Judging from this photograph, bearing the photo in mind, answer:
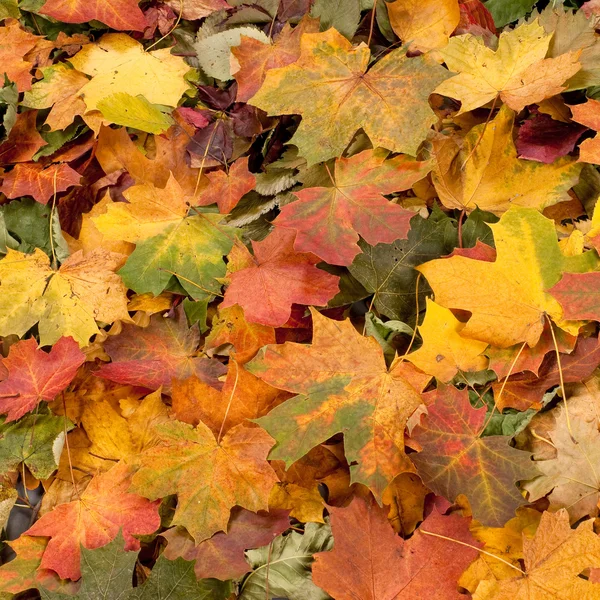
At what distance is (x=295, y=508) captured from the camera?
1088 mm

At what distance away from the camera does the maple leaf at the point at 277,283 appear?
109cm

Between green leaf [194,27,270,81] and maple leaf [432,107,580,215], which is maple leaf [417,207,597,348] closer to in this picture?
maple leaf [432,107,580,215]

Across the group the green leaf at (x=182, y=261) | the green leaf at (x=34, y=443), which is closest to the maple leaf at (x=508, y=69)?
the green leaf at (x=182, y=261)

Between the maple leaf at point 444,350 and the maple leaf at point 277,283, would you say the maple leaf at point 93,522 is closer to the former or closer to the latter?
the maple leaf at point 277,283

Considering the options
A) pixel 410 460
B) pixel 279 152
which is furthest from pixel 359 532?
pixel 279 152

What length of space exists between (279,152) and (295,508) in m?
0.70

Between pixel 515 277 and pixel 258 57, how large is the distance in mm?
669

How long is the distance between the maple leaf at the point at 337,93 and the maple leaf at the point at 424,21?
0.14 meters

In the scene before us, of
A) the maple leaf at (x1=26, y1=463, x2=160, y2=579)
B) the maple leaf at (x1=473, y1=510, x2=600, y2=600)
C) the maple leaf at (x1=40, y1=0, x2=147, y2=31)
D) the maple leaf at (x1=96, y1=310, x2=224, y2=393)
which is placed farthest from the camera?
the maple leaf at (x1=40, y1=0, x2=147, y2=31)

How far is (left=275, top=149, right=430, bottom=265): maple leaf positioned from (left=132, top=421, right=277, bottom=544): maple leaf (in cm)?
35

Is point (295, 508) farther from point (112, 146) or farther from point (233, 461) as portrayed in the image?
point (112, 146)

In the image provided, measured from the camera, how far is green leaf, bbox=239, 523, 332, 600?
3.49 feet

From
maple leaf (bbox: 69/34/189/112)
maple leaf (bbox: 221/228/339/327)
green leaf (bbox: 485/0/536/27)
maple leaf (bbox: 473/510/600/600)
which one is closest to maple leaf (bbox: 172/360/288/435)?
maple leaf (bbox: 221/228/339/327)

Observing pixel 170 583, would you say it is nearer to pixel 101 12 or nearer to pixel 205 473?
pixel 205 473
